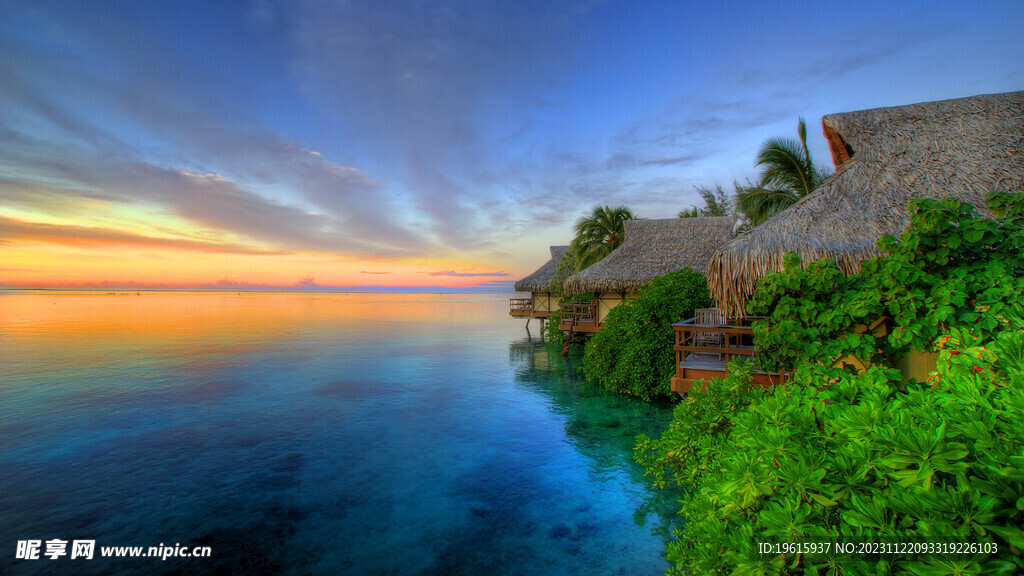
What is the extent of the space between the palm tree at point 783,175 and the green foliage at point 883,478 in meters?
14.2

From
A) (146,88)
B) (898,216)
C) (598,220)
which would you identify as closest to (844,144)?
(898,216)

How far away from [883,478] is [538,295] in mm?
23701

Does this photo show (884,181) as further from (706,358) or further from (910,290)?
(706,358)

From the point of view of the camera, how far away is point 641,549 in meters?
4.11

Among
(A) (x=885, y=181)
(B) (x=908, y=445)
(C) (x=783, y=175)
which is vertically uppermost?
(C) (x=783, y=175)

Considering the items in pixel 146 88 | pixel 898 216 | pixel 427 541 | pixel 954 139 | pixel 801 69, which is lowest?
pixel 427 541

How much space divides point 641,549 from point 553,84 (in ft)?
48.9

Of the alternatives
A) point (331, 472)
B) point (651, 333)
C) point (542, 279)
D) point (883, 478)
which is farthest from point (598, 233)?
point (883, 478)

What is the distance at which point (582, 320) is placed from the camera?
1838 centimetres

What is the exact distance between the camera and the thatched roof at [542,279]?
80.1 feet

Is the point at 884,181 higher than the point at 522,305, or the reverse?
the point at 884,181

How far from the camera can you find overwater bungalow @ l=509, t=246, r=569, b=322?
24.2m

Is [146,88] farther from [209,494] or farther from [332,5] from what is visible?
[209,494]

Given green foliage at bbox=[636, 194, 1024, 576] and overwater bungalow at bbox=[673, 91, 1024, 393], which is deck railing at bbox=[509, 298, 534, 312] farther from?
green foliage at bbox=[636, 194, 1024, 576]
